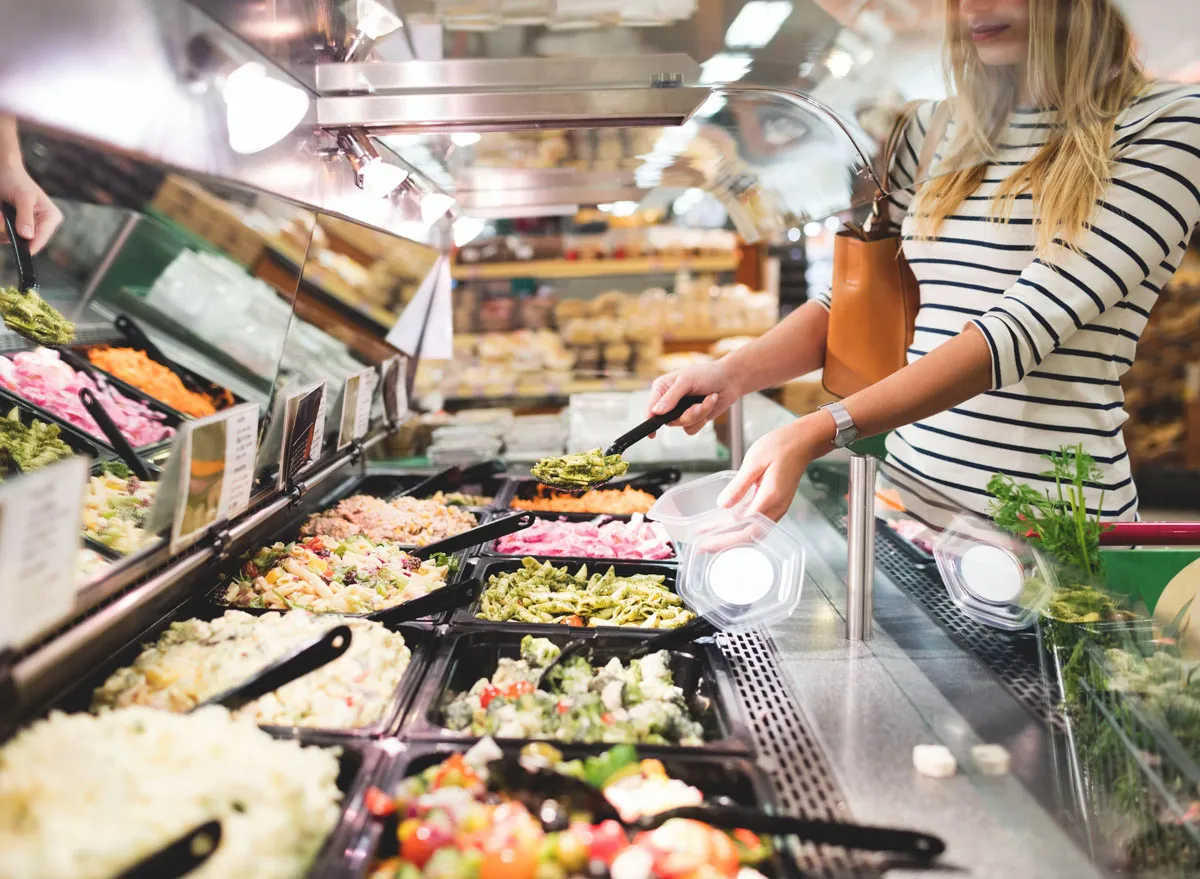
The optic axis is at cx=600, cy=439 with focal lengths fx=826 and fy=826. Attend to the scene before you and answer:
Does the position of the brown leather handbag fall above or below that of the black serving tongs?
above

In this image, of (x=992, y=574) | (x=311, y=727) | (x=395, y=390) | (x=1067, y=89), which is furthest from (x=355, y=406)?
(x=1067, y=89)

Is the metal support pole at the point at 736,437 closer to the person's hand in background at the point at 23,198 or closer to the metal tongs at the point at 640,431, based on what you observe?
the metal tongs at the point at 640,431

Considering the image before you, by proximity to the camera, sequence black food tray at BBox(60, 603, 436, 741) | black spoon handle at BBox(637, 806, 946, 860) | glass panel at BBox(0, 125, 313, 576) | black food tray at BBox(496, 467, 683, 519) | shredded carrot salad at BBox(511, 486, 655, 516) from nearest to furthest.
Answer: black spoon handle at BBox(637, 806, 946, 860) → black food tray at BBox(60, 603, 436, 741) → glass panel at BBox(0, 125, 313, 576) → shredded carrot salad at BBox(511, 486, 655, 516) → black food tray at BBox(496, 467, 683, 519)

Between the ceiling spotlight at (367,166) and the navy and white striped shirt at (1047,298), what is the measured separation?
5.10 feet

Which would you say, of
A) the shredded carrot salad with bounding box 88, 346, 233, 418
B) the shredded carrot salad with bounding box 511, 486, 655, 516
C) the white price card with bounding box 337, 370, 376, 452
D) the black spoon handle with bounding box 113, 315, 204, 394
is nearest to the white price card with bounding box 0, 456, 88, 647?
the white price card with bounding box 337, 370, 376, 452

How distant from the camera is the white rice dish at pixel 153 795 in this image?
1.02 meters

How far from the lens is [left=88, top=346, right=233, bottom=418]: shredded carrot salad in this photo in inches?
120

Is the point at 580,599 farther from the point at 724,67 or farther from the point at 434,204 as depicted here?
the point at 434,204

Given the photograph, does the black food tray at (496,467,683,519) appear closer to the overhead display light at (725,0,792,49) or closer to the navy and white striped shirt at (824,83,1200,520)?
the navy and white striped shirt at (824,83,1200,520)

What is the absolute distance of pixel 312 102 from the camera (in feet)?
6.93

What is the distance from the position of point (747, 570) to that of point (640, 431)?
1.74 feet

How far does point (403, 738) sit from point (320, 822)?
0.84ft

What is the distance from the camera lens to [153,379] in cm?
315

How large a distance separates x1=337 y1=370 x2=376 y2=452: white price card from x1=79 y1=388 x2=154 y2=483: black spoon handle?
2.08ft
